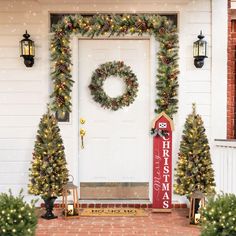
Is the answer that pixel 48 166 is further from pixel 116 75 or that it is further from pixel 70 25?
pixel 70 25

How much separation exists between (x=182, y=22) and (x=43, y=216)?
369 cm

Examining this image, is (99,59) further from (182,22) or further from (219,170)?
(219,170)

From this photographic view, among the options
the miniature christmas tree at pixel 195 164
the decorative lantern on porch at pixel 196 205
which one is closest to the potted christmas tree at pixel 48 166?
the miniature christmas tree at pixel 195 164

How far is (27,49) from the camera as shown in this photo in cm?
576

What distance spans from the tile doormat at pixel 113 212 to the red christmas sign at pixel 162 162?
0.81ft

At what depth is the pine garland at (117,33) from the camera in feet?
19.1

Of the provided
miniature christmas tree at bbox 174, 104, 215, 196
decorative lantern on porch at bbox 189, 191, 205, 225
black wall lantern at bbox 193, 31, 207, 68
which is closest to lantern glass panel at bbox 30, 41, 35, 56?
black wall lantern at bbox 193, 31, 207, 68

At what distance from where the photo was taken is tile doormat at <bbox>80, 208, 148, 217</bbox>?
5543 mm

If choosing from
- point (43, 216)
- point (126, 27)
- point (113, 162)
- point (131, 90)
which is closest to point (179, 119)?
point (131, 90)

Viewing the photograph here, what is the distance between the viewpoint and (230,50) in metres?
6.07

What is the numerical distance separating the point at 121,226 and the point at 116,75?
2400mm

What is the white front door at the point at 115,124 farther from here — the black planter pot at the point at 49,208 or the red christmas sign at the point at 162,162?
the black planter pot at the point at 49,208

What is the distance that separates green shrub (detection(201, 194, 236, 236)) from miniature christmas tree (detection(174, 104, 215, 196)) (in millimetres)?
1802

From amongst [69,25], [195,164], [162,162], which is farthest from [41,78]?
[195,164]
